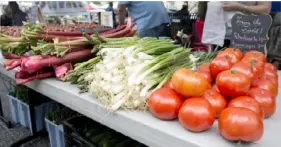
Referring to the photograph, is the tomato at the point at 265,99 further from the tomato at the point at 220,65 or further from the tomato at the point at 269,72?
the tomato at the point at 269,72

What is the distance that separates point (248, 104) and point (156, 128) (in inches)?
14.1

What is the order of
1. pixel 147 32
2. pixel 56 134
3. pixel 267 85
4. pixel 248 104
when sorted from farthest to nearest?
pixel 147 32 < pixel 56 134 < pixel 267 85 < pixel 248 104

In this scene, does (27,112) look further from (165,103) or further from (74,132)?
(165,103)

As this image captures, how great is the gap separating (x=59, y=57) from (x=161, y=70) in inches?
27.1

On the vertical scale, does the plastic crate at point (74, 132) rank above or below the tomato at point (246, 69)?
below

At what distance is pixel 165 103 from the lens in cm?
107

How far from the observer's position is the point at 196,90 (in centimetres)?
107

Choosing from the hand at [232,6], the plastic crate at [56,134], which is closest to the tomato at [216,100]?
the plastic crate at [56,134]

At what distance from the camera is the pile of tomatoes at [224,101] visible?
900 mm

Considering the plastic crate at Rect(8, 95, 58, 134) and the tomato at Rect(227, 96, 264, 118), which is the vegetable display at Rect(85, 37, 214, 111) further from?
the plastic crate at Rect(8, 95, 58, 134)

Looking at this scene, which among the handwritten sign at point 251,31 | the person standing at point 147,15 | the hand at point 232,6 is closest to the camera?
the handwritten sign at point 251,31

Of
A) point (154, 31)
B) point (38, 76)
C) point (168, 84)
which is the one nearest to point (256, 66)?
point (168, 84)

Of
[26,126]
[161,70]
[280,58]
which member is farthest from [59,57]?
[280,58]

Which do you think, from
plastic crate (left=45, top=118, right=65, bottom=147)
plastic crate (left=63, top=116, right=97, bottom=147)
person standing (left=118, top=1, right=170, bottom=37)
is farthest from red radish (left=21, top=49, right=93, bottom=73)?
person standing (left=118, top=1, right=170, bottom=37)
